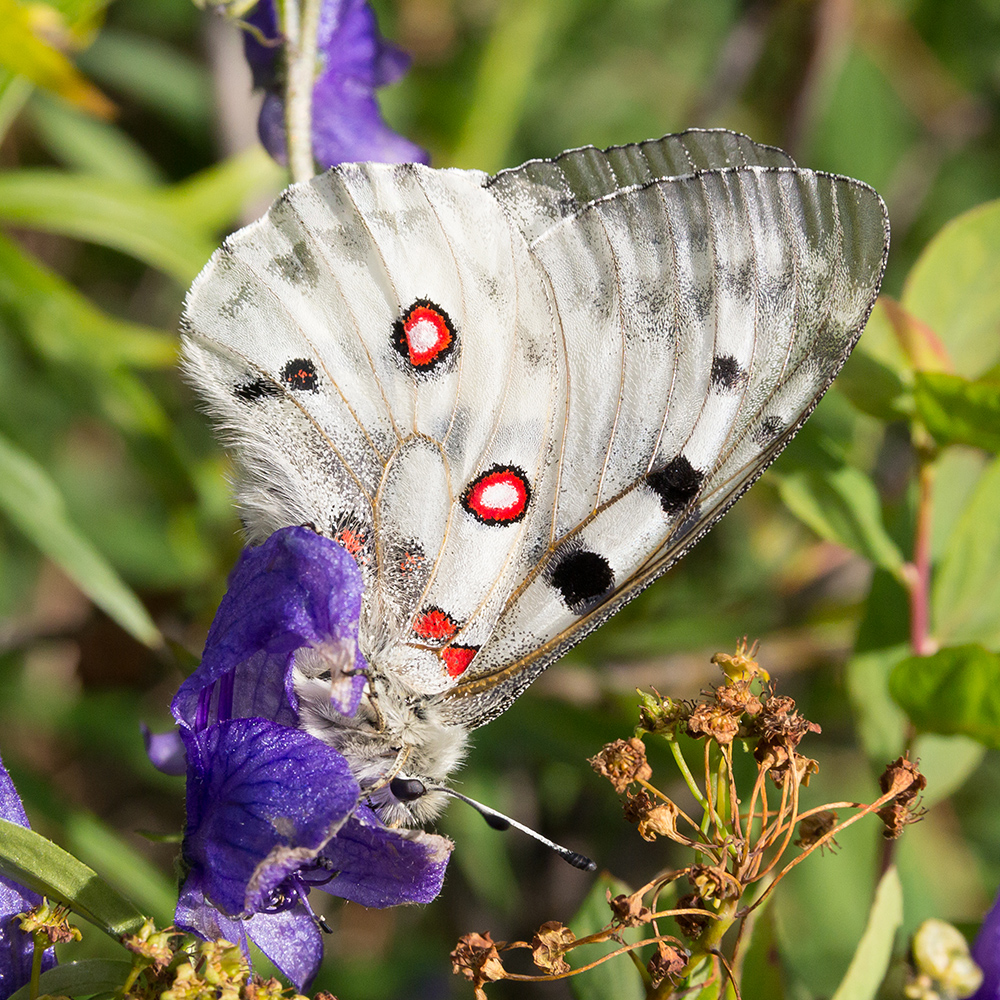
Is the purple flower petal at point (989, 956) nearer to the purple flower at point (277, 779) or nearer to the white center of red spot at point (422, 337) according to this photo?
the purple flower at point (277, 779)

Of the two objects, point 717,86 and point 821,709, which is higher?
point 717,86

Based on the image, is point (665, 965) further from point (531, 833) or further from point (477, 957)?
point (531, 833)

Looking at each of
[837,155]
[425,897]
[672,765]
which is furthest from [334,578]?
[837,155]

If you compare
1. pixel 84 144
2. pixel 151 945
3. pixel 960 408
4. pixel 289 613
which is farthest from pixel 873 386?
pixel 84 144

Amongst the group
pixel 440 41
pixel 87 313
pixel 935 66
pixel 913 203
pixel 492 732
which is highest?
pixel 440 41

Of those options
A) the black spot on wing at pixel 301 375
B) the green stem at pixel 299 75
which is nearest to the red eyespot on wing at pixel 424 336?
the black spot on wing at pixel 301 375

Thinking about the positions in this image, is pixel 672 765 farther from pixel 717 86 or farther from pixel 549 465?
pixel 717 86
